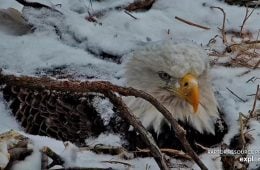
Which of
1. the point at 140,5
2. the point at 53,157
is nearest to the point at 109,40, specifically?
the point at 140,5

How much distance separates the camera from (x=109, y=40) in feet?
10.9

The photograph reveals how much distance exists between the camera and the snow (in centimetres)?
290

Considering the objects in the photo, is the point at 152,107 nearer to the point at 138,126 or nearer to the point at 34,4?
the point at 138,126

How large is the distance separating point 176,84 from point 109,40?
32.1 inches

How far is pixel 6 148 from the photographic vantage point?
1740 mm

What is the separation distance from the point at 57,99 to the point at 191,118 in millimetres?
601

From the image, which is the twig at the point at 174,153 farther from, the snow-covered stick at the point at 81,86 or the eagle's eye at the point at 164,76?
the snow-covered stick at the point at 81,86

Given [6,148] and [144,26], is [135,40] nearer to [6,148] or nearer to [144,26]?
[144,26]

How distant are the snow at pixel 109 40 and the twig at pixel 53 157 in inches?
28.3

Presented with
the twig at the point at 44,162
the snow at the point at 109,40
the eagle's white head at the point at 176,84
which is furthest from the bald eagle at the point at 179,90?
the twig at the point at 44,162

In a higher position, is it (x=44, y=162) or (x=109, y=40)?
(x=44, y=162)

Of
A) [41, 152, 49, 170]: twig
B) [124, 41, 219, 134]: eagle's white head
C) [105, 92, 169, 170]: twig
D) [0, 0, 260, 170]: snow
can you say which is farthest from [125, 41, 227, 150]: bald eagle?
[41, 152, 49, 170]: twig

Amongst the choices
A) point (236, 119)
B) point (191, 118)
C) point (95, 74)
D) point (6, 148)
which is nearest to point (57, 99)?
point (95, 74)

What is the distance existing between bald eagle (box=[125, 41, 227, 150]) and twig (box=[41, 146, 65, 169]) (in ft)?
2.82
